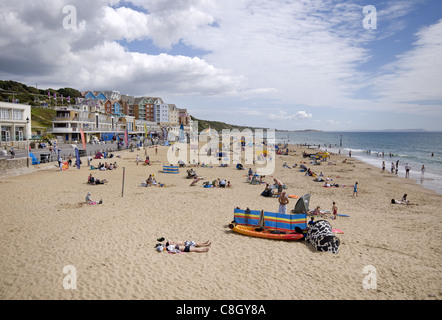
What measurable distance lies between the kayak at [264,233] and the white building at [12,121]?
33.4 meters

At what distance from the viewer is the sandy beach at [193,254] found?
640 centimetres

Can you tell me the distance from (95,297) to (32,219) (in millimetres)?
6872

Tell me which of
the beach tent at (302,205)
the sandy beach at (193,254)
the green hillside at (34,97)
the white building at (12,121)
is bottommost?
the sandy beach at (193,254)

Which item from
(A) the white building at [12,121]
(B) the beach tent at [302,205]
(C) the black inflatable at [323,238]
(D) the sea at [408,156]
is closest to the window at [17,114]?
(A) the white building at [12,121]

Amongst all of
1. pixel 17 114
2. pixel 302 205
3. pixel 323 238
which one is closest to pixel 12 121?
pixel 17 114

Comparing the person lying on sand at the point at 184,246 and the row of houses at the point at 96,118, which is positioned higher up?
the row of houses at the point at 96,118

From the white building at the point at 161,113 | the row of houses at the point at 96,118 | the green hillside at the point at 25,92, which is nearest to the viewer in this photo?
the row of houses at the point at 96,118

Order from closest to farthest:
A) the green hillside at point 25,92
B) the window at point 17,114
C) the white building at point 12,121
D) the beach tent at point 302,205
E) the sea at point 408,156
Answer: the beach tent at point 302,205 → the sea at point 408,156 → the white building at point 12,121 → the window at point 17,114 → the green hillside at point 25,92

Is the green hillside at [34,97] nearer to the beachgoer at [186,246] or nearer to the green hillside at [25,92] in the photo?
the green hillside at [25,92]

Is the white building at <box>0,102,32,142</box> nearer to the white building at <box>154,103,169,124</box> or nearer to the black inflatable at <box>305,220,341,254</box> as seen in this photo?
the black inflatable at <box>305,220,341,254</box>

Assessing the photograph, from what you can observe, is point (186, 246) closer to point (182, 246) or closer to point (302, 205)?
point (182, 246)
